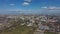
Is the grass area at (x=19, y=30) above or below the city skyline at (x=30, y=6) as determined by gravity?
below

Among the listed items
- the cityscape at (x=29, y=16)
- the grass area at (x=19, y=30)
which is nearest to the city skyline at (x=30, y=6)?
the cityscape at (x=29, y=16)

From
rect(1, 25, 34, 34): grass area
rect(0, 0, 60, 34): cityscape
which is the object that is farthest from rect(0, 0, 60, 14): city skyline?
rect(1, 25, 34, 34): grass area

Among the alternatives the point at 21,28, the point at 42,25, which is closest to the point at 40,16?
the point at 42,25

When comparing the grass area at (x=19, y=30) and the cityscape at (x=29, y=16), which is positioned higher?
the cityscape at (x=29, y=16)

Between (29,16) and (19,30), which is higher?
(29,16)

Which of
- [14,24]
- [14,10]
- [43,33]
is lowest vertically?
[43,33]

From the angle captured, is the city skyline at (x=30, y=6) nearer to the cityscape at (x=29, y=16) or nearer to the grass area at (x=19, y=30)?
the cityscape at (x=29, y=16)

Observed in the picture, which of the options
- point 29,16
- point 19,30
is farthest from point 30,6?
point 19,30

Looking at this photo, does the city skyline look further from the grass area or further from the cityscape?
the grass area

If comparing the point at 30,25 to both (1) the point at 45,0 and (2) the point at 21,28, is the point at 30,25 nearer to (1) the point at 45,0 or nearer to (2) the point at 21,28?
(2) the point at 21,28

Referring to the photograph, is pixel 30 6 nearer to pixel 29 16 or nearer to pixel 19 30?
pixel 29 16

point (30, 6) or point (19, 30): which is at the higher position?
point (30, 6)
